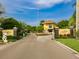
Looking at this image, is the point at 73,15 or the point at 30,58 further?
the point at 73,15

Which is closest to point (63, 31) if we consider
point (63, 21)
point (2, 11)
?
point (2, 11)

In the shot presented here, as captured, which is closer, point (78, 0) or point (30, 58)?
point (30, 58)

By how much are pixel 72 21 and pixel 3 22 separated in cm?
3440

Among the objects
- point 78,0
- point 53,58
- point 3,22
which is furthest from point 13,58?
point 3,22

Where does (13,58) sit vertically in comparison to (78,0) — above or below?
below

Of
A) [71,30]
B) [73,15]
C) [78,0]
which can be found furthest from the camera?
[73,15]

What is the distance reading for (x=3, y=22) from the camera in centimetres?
9962

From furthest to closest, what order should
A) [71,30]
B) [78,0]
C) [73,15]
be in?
1. [73,15]
2. [71,30]
3. [78,0]

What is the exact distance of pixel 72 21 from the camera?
7431 cm

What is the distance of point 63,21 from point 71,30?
86408 millimetres

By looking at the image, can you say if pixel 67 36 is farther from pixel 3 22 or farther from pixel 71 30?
pixel 3 22

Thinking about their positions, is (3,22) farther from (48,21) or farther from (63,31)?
(48,21)

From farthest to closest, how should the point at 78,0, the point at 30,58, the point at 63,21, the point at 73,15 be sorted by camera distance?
the point at 63,21
the point at 73,15
the point at 78,0
the point at 30,58

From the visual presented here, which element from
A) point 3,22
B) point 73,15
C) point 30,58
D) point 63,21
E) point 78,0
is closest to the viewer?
point 30,58
